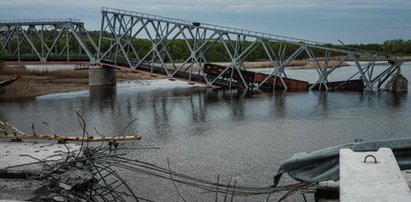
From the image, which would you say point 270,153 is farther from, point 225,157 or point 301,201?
point 301,201

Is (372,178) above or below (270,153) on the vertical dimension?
above

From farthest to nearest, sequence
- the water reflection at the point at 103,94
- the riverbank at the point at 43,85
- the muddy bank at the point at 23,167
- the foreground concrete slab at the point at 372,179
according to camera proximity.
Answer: the riverbank at the point at 43,85, the water reflection at the point at 103,94, the muddy bank at the point at 23,167, the foreground concrete slab at the point at 372,179

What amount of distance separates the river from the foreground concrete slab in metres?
7.64

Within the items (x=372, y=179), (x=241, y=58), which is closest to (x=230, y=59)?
(x=241, y=58)

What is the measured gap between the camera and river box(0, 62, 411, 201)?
616 inches

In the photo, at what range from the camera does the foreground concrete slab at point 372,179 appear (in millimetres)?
4184

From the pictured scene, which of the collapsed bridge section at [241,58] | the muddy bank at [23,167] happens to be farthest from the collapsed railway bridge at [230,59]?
the muddy bank at [23,167]

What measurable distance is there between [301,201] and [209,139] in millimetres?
9681

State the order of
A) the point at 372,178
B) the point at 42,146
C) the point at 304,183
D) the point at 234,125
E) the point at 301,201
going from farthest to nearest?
the point at 234,125, the point at 42,146, the point at 301,201, the point at 304,183, the point at 372,178

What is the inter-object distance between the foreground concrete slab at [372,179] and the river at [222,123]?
7643 mm

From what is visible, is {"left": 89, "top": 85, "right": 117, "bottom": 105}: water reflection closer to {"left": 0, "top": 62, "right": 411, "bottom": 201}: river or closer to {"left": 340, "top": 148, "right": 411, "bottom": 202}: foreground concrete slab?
{"left": 0, "top": 62, "right": 411, "bottom": 201}: river

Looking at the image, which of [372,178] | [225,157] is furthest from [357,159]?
[225,157]

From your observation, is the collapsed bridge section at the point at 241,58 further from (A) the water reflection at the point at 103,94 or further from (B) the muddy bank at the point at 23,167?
(B) the muddy bank at the point at 23,167

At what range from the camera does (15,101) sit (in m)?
38.5
